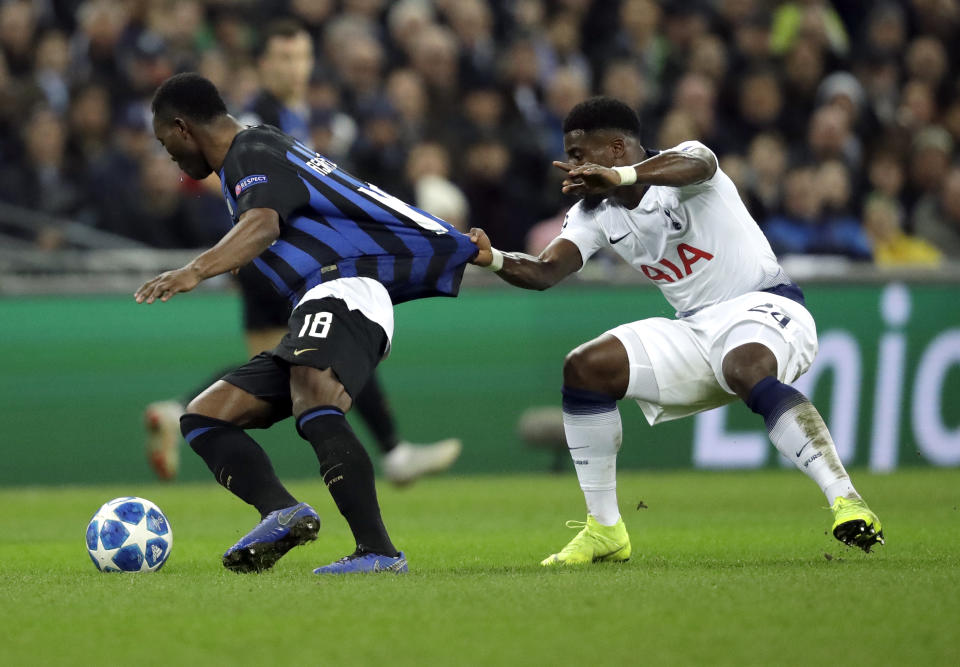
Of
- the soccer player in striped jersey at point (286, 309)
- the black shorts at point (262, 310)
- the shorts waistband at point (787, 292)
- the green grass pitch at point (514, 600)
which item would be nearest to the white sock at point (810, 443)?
the green grass pitch at point (514, 600)

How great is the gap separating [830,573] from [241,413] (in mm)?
2263

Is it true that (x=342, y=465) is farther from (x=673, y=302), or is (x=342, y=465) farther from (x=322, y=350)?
(x=673, y=302)

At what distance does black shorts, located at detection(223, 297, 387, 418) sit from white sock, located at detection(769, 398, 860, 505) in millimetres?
1582

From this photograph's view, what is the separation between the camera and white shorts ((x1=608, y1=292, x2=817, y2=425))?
19.9ft

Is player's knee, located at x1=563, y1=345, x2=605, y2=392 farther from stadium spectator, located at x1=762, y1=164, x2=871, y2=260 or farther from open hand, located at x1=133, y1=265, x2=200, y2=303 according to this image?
stadium spectator, located at x1=762, y1=164, x2=871, y2=260

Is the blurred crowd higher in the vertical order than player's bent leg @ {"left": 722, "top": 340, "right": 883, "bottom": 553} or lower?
higher

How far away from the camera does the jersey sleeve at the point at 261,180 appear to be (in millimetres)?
5512

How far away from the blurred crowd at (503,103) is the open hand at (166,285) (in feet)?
19.4

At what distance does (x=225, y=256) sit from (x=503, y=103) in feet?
28.6

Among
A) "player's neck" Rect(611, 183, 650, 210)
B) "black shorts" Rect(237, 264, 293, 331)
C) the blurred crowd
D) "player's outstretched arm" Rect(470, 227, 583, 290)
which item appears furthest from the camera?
the blurred crowd

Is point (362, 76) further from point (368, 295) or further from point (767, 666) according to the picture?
point (767, 666)

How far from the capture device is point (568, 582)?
514 cm

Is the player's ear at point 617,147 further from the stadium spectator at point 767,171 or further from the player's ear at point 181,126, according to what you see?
the stadium spectator at point 767,171

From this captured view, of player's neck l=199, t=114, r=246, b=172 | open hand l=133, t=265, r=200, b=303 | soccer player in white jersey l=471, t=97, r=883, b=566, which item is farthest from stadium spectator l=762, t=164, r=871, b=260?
open hand l=133, t=265, r=200, b=303
